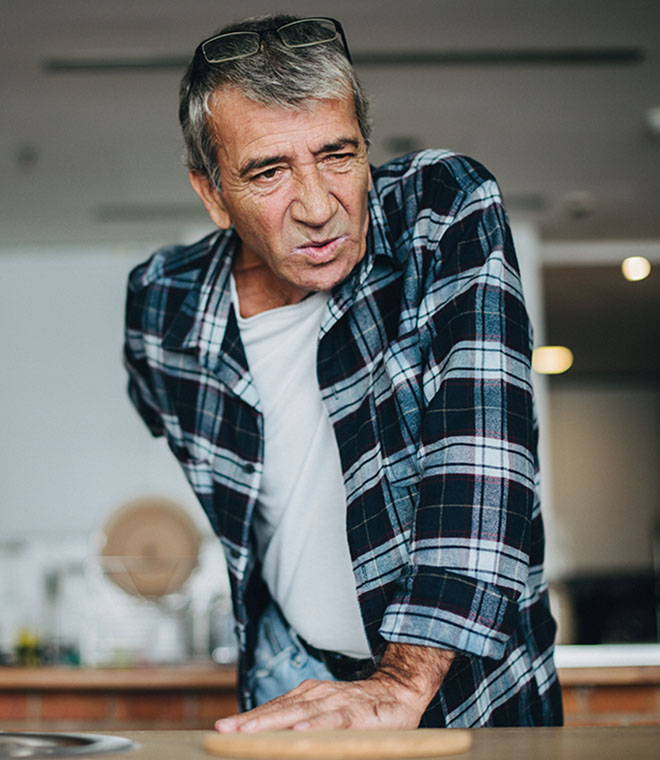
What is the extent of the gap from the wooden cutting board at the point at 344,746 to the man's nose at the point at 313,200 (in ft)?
2.08

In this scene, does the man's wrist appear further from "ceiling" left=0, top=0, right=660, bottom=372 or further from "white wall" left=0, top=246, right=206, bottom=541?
"white wall" left=0, top=246, right=206, bottom=541

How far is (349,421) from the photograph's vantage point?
3.77ft

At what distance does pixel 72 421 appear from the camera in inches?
215

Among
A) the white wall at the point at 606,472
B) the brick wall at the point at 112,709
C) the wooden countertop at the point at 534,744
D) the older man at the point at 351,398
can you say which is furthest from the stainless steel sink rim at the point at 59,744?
the white wall at the point at 606,472

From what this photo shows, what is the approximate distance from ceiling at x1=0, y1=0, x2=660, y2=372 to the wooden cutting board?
9.70 feet

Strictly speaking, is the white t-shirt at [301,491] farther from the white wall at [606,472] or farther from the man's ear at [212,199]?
the white wall at [606,472]

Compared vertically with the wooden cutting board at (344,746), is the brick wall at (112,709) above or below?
→ below

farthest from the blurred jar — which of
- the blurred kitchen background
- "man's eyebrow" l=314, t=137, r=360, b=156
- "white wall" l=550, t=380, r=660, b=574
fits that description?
"white wall" l=550, t=380, r=660, b=574

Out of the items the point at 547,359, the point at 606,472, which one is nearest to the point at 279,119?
the point at 547,359

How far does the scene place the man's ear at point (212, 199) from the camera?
1313 millimetres

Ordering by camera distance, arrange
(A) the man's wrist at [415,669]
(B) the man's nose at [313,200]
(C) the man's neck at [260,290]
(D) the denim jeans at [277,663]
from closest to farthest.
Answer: (A) the man's wrist at [415,669] → (B) the man's nose at [313,200] → (D) the denim jeans at [277,663] → (C) the man's neck at [260,290]

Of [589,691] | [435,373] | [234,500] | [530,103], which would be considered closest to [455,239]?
[435,373]

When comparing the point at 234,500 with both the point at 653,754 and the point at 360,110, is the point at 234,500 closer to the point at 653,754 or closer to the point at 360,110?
the point at 360,110

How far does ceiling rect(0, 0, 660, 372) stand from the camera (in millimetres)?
3316
